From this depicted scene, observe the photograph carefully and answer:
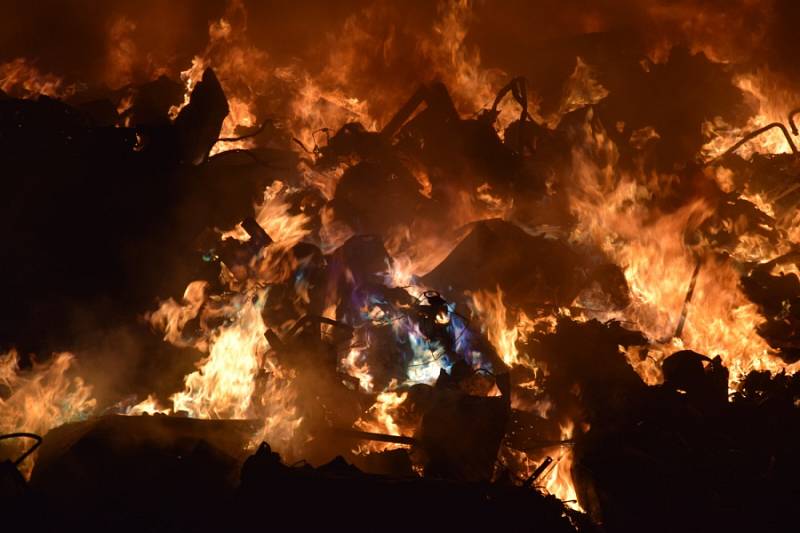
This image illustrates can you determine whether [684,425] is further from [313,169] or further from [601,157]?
[313,169]

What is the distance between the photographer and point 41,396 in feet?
22.2

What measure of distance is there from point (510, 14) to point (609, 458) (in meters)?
11.0

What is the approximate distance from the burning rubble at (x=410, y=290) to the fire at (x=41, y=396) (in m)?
0.03

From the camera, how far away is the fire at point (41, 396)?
21.4ft

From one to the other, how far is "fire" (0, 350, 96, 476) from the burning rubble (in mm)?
31

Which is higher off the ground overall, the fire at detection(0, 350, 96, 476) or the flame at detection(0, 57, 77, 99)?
the flame at detection(0, 57, 77, 99)

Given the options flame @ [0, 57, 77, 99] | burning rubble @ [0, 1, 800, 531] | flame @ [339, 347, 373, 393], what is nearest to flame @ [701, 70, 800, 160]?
burning rubble @ [0, 1, 800, 531]

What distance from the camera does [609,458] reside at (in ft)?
19.4

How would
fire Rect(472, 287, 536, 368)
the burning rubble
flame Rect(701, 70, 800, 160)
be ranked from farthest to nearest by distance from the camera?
flame Rect(701, 70, 800, 160) → fire Rect(472, 287, 536, 368) → the burning rubble

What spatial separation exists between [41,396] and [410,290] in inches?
220

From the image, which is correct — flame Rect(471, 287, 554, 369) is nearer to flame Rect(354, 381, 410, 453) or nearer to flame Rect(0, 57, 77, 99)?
flame Rect(354, 381, 410, 453)

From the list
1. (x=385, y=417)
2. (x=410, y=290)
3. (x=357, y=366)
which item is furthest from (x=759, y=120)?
(x=385, y=417)

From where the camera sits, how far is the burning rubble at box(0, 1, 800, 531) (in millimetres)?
5379

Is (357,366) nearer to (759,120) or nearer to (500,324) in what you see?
(500,324)
